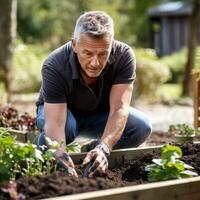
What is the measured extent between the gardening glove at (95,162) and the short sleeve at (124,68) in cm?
67

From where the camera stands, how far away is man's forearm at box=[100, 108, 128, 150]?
3809 mm

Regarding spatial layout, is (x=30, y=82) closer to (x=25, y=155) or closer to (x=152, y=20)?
(x=25, y=155)

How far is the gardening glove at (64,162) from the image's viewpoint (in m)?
3.37

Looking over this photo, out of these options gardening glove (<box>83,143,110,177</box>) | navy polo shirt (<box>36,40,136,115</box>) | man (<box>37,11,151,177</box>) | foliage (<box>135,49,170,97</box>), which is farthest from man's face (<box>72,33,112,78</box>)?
foliage (<box>135,49,170,97</box>)

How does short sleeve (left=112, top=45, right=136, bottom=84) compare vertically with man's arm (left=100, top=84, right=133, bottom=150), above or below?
above

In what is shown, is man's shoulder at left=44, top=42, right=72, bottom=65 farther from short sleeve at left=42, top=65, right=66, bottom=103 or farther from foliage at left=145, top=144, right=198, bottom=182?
foliage at left=145, top=144, right=198, bottom=182

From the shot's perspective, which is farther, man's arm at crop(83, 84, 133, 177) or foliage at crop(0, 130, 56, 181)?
man's arm at crop(83, 84, 133, 177)

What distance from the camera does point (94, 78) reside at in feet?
13.5

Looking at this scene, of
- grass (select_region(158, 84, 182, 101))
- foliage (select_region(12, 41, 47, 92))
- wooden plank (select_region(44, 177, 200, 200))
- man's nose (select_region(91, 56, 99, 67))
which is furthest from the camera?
foliage (select_region(12, 41, 47, 92))

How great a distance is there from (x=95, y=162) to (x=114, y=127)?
1.63ft

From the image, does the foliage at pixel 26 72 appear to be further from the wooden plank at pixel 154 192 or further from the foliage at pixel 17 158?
the wooden plank at pixel 154 192

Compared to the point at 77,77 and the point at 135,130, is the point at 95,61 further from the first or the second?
the point at 135,130

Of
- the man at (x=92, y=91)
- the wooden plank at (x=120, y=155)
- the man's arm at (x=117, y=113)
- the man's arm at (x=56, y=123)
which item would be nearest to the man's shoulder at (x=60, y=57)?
the man at (x=92, y=91)

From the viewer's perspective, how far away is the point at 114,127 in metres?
3.92
